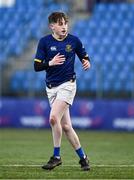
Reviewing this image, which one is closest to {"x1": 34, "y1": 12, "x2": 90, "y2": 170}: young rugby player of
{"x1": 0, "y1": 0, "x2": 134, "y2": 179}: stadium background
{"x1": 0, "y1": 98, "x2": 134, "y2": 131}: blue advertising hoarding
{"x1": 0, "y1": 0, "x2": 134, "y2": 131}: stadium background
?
{"x1": 0, "y1": 0, "x2": 134, "y2": 179}: stadium background

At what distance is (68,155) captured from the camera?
13250 millimetres

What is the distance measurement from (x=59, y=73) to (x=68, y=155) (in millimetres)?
3230

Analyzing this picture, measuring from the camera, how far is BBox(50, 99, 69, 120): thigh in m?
10.2

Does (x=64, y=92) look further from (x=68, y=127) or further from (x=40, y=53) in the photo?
(x=40, y=53)

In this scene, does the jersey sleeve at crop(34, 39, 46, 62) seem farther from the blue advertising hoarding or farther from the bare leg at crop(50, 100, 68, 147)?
the blue advertising hoarding

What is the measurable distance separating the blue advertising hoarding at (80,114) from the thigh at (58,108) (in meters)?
12.0

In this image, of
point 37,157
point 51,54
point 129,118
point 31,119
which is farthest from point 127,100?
point 51,54

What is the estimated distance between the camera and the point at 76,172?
9977mm

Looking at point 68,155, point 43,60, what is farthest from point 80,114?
point 43,60

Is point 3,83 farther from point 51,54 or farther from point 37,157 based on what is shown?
point 51,54

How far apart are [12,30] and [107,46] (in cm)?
424

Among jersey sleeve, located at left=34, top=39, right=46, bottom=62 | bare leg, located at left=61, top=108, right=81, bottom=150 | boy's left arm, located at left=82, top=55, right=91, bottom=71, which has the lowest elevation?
bare leg, located at left=61, top=108, right=81, bottom=150

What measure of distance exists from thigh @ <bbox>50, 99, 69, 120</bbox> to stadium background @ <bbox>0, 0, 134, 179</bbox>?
0.96 metres

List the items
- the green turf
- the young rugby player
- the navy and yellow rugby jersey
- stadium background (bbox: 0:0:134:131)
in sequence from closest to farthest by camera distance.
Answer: the green turf < the young rugby player < the navy and yellow rugby jersey < stadium background (bbox: 0:0:134:131)
